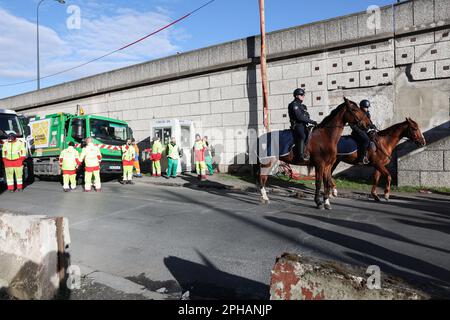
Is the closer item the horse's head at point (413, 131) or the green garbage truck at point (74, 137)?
the horse's head at point (413, 131)

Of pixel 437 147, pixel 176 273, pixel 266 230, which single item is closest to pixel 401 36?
pixel 437 147

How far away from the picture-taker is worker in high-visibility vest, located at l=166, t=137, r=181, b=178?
560 inches

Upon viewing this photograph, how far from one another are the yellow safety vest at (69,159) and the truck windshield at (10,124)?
2.91 m

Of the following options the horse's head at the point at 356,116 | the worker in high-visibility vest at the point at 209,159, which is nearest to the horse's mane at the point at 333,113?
the horse's head at the point at 356,116

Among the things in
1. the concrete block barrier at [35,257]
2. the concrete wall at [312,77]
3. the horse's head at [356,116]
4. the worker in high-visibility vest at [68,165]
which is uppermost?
the concrete wall at [312,77]

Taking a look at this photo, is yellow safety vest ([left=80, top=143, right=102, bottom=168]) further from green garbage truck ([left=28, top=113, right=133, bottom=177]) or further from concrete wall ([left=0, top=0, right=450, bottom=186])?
concrete wall ([left=0, top=0, right=450, bottom=186])

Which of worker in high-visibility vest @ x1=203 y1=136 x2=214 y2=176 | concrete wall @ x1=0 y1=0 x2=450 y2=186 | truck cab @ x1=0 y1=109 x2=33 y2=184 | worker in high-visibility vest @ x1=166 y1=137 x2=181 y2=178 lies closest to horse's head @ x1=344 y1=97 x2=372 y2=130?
concrete wall @ x1=0 y1=0 x2=450 y2=186

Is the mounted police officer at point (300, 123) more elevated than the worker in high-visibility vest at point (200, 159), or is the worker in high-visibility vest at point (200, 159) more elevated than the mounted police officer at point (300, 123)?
the mounted police officer at point (300, 123)

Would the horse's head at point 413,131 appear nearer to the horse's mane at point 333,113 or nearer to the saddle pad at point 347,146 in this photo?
the saddle pad at point 347,146

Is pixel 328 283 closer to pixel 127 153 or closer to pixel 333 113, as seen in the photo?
pixel 333 113

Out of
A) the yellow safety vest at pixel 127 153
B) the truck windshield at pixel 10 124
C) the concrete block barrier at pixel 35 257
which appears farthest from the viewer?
the yellow safety vest at pixel 127 153

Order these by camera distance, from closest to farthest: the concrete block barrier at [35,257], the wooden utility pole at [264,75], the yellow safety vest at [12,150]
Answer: the concrete block barrier at [35,257] < the yellow safety vest at [12,150] < the wooden utility pole at [264,75]

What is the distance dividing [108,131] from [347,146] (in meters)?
9.40

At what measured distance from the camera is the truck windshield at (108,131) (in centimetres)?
1345
